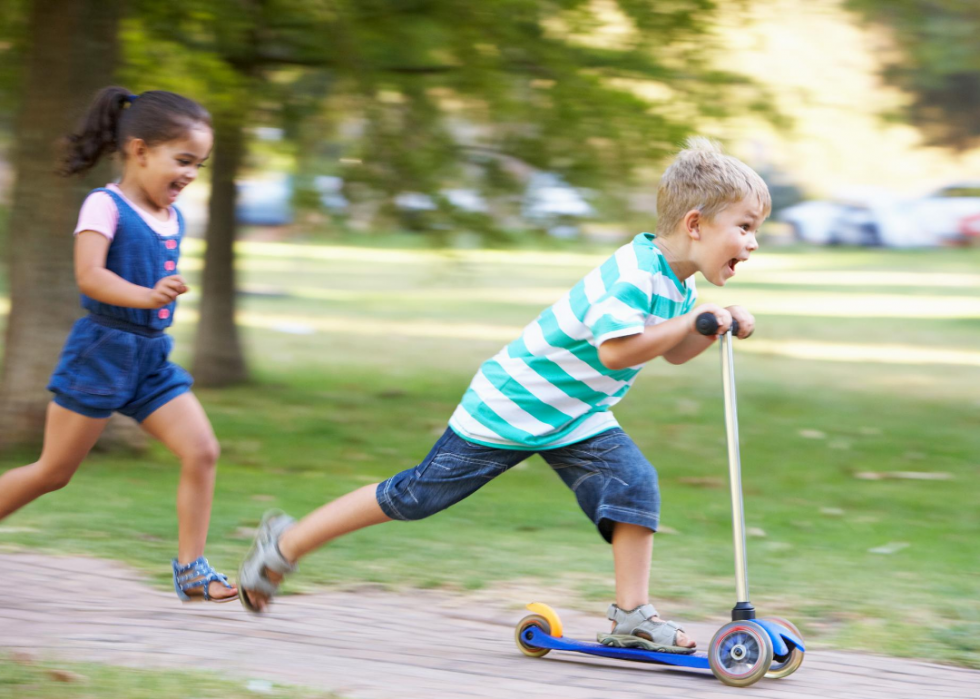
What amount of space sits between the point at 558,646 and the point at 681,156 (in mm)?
1527

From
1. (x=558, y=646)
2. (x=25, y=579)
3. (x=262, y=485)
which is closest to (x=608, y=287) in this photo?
(x=558, y=646)

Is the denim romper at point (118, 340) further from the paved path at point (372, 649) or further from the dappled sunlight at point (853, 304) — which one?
the dappled sunlight at point (853, 304)

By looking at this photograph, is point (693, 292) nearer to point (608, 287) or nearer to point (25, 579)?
point (608, 287)

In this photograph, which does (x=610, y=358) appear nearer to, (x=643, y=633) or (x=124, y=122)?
(x=643, y=633)

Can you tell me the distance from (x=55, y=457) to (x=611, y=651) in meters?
1.85

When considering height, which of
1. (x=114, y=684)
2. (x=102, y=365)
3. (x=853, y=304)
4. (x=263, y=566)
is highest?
(x=853, y=304)

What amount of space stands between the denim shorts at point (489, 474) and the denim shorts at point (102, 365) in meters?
0.88

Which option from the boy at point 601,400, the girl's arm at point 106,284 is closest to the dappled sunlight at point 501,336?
the girl's arm at point 106,284

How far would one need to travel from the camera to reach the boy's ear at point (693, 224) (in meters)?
3.57

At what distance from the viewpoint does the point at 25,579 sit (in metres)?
4.45

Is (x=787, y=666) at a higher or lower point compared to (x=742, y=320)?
lower

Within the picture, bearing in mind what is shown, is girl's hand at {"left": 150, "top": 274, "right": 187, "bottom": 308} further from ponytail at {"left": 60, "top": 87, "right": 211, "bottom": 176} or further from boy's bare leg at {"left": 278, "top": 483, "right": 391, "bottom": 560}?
boy's bare leg at {"left": 278, "top": 483, "right": 391, "bottom": 560}

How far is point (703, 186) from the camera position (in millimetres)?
3570

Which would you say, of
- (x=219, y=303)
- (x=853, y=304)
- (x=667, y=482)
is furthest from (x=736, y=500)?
(x=853, y=304)
